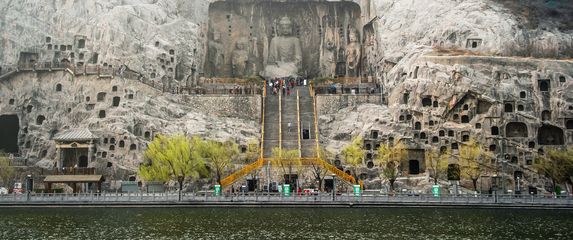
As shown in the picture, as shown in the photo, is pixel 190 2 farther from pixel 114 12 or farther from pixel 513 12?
pixel 513 12

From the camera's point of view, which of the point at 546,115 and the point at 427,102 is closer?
the point at 546,115

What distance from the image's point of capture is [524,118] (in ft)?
213

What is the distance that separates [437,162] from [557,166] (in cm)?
1093

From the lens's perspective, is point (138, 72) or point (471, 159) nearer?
point (471, 159)

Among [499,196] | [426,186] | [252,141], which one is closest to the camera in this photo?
[499,196]

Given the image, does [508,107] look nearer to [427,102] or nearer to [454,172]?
[427,102]

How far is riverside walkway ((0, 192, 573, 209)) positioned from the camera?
51438mm

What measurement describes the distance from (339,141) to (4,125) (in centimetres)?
3694

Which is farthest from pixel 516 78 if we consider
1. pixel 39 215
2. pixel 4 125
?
pixel 4 125

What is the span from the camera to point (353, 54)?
279 feet

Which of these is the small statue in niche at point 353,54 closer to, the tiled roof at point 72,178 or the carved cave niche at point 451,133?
the carved cave niche at point 451,133

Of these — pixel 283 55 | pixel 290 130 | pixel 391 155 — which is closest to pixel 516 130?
pixel 391 155

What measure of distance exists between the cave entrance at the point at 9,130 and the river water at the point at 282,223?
860 inches

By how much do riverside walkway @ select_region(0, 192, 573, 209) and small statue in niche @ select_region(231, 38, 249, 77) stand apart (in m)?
35.1
